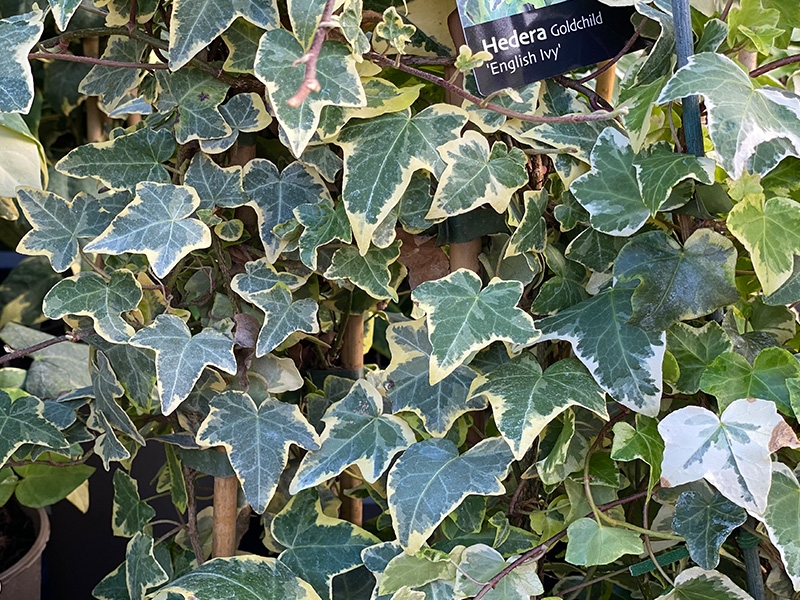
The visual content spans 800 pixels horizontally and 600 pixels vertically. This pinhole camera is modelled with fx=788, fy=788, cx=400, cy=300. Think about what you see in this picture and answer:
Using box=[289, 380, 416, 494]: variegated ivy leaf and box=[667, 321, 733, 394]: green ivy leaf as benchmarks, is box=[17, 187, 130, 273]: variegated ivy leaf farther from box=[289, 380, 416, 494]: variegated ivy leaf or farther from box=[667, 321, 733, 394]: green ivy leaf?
box=[667, 321, 733, 394]: green ivy leaf

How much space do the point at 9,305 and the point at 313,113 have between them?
1.03 meters

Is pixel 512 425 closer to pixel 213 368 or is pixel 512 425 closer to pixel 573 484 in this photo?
pixel 573 484

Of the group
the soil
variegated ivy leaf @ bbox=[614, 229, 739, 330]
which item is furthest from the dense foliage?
the soil

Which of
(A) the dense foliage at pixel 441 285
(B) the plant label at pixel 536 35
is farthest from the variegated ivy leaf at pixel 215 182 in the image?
(B) the plant label at pixel 536 35

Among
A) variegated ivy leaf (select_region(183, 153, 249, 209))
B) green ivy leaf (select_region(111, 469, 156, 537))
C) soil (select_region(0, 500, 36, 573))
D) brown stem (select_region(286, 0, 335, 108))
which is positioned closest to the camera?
brown stem (select_region(286, 0, 335, 108))

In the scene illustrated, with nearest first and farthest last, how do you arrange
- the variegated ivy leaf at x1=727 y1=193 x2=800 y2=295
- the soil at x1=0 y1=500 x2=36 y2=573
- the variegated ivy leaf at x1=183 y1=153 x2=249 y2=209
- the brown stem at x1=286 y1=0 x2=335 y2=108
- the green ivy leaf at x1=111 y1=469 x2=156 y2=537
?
the brown stem at x1=286 y1=0 x2=335 y2=108 < the variegated ivy leaf at x1=727 y1=193 x2=800 y2=295 < the variegated ivy leaf at x1=183 y1=153 x2=249 y2=209 < the green ivy leaf at x1=111 y1=469 x2=156 y2=537 < the soil at x1=0 y1=500 x2=36 y2=573

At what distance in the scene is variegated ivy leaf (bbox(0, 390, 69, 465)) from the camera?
694 millimetres

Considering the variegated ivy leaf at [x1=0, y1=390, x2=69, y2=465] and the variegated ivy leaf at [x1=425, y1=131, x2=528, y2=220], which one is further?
the variegated ivy leaf at [x1=0, y1=390, x2=69, y2=465]

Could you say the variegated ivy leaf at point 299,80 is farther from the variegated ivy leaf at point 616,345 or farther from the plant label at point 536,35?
the variegated ivy leaf at point 616,345

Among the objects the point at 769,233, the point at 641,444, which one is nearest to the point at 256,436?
the point at 641,444

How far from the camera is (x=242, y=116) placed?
0.62m

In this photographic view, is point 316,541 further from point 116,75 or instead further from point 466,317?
point 116,75

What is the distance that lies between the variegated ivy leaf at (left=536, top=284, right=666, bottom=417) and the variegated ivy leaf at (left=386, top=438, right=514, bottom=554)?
9 cm

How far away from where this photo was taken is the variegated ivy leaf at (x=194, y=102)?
62cm
